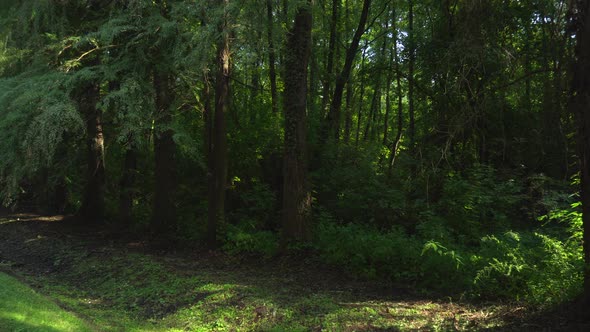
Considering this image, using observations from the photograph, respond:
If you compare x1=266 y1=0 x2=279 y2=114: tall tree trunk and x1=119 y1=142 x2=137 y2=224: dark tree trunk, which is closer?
x1=266 y1=0 x2=279 y2=114: tall tree trunk

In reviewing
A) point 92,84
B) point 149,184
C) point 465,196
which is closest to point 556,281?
point 465,196

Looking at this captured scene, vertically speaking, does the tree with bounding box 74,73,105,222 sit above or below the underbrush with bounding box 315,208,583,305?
above

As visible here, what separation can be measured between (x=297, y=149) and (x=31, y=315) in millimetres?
5771

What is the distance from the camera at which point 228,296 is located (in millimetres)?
7742

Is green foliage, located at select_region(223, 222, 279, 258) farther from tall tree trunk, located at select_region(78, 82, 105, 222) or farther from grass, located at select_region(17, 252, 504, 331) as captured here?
tall tree trunk, located at select_region(78, 82, 105, 222)

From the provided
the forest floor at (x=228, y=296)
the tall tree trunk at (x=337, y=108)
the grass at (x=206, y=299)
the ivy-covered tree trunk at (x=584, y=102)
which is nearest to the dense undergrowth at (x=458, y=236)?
the forest floor at (x=228, y=296)

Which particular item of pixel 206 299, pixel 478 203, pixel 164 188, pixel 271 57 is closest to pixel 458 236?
pixel 478 203

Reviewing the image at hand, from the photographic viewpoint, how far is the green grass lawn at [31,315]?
5.36 metres

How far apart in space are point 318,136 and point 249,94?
3246 millimetres

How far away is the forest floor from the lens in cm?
654

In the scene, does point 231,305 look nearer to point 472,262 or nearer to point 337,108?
point 472,262

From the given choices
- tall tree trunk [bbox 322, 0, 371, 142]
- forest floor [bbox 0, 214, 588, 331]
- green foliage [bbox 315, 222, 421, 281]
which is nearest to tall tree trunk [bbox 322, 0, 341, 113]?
tall tree trunk [bbox 322, 0, 371, 142]

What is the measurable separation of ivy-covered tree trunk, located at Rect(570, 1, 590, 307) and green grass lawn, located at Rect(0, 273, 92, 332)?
6.25m

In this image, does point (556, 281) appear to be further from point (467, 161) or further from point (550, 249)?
point (467, 161)
